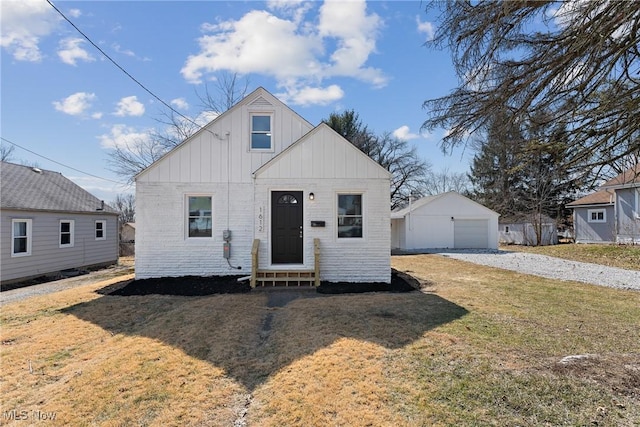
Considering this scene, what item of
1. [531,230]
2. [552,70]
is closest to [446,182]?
[531,230]

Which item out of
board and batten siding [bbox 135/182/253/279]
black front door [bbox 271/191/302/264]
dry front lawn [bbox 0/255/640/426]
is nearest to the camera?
dry front lawn [bbox 0/255/640/426]

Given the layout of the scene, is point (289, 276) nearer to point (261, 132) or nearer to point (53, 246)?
point (261, 132)

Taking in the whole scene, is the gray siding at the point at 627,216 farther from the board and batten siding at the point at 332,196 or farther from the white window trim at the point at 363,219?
the white window trim at the point at 363,219

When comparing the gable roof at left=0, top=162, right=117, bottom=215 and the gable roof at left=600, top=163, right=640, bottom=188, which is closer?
the gable roof at left=600, top=163, right=640, bottom=188

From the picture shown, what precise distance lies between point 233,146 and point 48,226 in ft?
31.0

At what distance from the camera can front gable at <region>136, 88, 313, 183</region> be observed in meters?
9.29

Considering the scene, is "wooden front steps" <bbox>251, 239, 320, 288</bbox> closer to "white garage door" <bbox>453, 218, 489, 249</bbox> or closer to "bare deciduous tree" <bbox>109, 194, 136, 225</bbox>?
"white garage door" <bbox>453, 218, 489, 249</bbox>

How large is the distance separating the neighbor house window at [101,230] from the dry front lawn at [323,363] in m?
10.3

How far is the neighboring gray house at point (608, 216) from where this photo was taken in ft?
61.3

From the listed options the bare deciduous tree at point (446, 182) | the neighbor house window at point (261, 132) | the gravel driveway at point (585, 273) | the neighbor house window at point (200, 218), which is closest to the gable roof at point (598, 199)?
the gravel driveway at point (585, 273)

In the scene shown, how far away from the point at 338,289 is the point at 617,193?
21189 millimetres

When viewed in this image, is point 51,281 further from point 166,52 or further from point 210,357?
point 210,357

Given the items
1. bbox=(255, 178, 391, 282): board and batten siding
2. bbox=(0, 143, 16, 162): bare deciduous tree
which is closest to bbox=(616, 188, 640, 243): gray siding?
bbox=(255, 178, 391, 282): board and batten siding

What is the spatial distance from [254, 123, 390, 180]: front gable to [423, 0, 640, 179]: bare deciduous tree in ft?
16.7
